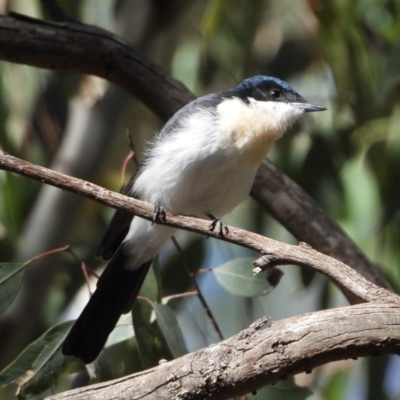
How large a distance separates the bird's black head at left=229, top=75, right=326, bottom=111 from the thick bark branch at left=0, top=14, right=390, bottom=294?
0.25 meters

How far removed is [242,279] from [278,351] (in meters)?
0.81

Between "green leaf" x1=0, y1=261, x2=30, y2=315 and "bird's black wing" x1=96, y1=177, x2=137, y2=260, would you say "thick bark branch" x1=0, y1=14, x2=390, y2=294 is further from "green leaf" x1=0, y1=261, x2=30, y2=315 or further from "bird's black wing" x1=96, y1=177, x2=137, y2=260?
"green leaf" x1=0, y1=261, x2=30, y2=315

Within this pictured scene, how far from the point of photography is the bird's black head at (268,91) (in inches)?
109

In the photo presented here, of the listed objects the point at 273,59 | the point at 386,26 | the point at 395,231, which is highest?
the point at 273,59

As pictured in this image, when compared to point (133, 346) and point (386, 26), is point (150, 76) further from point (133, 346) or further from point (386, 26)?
point (386, 26)

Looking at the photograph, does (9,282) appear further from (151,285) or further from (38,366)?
(151,285)

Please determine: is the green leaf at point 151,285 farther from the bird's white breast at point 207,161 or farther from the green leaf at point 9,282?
the green leaf at point 9,282

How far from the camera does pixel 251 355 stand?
158 centimetres

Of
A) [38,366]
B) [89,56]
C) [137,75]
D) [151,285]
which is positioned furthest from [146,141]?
[38,366]

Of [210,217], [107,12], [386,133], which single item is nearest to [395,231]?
[386,133]

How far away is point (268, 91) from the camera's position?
2.79m

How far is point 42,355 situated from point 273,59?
2.04 m

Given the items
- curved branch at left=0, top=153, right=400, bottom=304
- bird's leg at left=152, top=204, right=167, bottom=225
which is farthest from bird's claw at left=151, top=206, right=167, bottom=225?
curved branch at left=0, top=153, right=400, bottom=304

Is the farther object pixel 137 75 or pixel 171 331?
pixel 137 75
